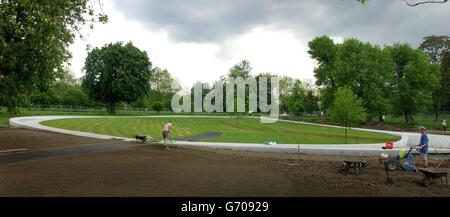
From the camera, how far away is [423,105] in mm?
62312

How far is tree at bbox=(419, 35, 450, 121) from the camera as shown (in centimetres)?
7362

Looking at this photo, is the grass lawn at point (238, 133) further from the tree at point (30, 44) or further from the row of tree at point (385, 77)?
the row of tree at point (385, 77)

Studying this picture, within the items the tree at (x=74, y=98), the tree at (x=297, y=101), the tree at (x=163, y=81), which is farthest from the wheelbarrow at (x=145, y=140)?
the tree at (x=163, y=81)

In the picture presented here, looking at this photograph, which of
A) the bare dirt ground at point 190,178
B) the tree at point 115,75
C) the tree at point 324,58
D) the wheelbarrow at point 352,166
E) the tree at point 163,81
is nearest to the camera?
the bare dirt ground at point 190,178

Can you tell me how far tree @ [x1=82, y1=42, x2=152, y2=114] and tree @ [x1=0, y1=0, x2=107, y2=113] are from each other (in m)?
49.5

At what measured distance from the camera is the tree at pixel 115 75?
232 feet

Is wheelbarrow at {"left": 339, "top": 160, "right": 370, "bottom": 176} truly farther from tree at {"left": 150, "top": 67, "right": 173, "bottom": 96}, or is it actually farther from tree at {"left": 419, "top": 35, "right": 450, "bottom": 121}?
tree at {"left": 150, "top": 67, "right": 173, "bottom": 96}

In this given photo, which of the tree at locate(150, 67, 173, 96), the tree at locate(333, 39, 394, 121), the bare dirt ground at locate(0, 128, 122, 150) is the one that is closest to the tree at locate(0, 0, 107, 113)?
the bare dirt ground at locate(0, 128, 122, 150)

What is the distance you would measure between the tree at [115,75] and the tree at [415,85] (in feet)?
152

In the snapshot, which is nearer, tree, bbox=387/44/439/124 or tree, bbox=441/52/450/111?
tree, bbox=387/44/439/124
